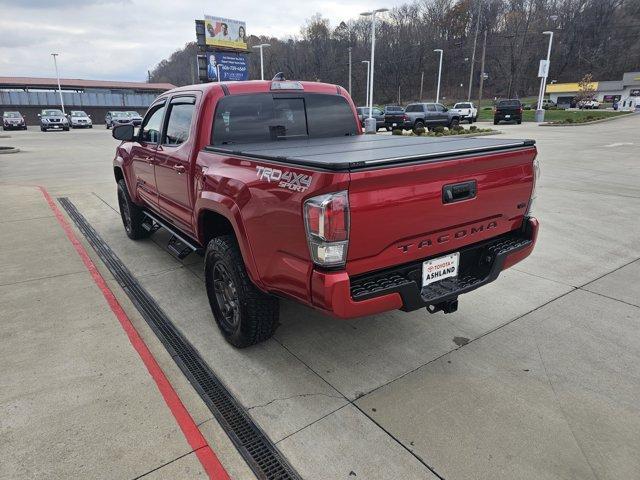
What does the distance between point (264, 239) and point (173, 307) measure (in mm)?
1880

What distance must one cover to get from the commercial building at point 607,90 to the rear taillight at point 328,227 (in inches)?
3348

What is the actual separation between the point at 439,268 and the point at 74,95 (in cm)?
6250

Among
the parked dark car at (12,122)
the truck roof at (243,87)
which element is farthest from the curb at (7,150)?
the parked dark car at (12,122)

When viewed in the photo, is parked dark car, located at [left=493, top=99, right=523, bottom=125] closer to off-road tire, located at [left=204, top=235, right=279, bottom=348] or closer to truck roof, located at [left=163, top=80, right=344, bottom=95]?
truck roof, located at [left=163, top=80, right=344, bottom=95]

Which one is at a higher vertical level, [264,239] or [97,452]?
[264,239]

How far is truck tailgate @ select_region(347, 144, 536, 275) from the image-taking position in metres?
2.29

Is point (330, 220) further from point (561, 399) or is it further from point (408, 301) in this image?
point (561, 399)

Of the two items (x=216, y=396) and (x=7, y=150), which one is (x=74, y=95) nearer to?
(x=7, y=150)

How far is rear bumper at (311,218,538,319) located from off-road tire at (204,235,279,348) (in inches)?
30.5

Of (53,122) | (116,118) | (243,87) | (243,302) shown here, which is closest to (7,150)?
(53,122)

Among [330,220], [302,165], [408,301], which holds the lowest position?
[408,301]

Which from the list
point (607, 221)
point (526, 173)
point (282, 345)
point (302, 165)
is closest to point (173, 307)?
point (282, 345)

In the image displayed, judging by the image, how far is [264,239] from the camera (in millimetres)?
2641

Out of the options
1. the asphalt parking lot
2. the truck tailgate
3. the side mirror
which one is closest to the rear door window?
the asphalt parking lot
